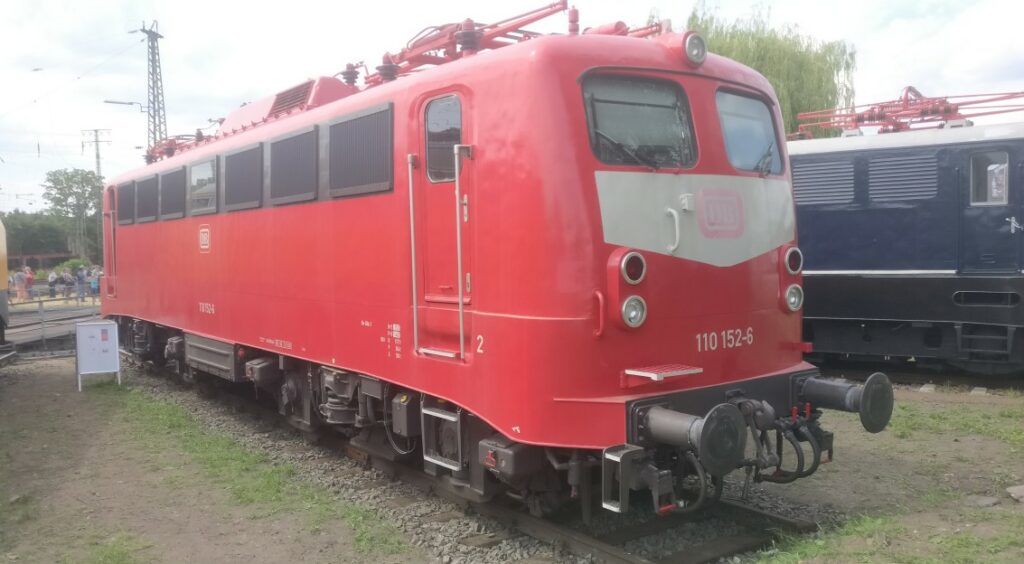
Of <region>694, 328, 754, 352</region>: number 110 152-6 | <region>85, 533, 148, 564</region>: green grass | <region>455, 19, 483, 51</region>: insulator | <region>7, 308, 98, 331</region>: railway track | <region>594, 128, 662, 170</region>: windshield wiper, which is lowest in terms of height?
<region>85, 533, 148, 564</region>: green grass

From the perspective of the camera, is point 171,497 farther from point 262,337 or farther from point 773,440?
point 773,440

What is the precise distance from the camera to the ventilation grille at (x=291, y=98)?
8211 mm

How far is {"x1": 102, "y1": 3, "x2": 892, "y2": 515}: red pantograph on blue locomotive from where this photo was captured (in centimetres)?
452

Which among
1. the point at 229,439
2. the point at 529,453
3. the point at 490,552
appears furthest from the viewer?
the point at 229,439

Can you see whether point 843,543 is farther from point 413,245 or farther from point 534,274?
point 413,245

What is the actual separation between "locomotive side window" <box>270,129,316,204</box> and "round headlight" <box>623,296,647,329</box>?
349 centimetres

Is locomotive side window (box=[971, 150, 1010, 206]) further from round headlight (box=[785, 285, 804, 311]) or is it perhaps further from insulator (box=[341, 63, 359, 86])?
insulator (box=[341, 63, 359, 86])

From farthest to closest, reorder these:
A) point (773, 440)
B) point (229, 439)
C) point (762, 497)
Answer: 1. point (229, 439)
2. point (773, 440)
3. point (762, 497)

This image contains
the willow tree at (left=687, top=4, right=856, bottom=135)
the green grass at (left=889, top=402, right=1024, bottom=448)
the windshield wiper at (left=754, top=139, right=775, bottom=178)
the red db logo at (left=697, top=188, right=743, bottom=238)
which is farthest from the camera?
the willow tree at (left=687, top=4, right=856, bottom=135)

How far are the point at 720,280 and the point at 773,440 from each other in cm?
330

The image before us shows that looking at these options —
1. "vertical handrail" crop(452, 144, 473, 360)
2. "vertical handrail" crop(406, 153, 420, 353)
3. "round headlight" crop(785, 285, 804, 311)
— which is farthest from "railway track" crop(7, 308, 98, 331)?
"round headlight" crop(785, 285, 804, 311)

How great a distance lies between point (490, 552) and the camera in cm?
524

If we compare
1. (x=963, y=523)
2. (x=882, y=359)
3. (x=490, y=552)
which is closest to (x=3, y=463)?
(x=490, y=552)

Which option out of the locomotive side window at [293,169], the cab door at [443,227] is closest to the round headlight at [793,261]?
the cab door at [443,227]
